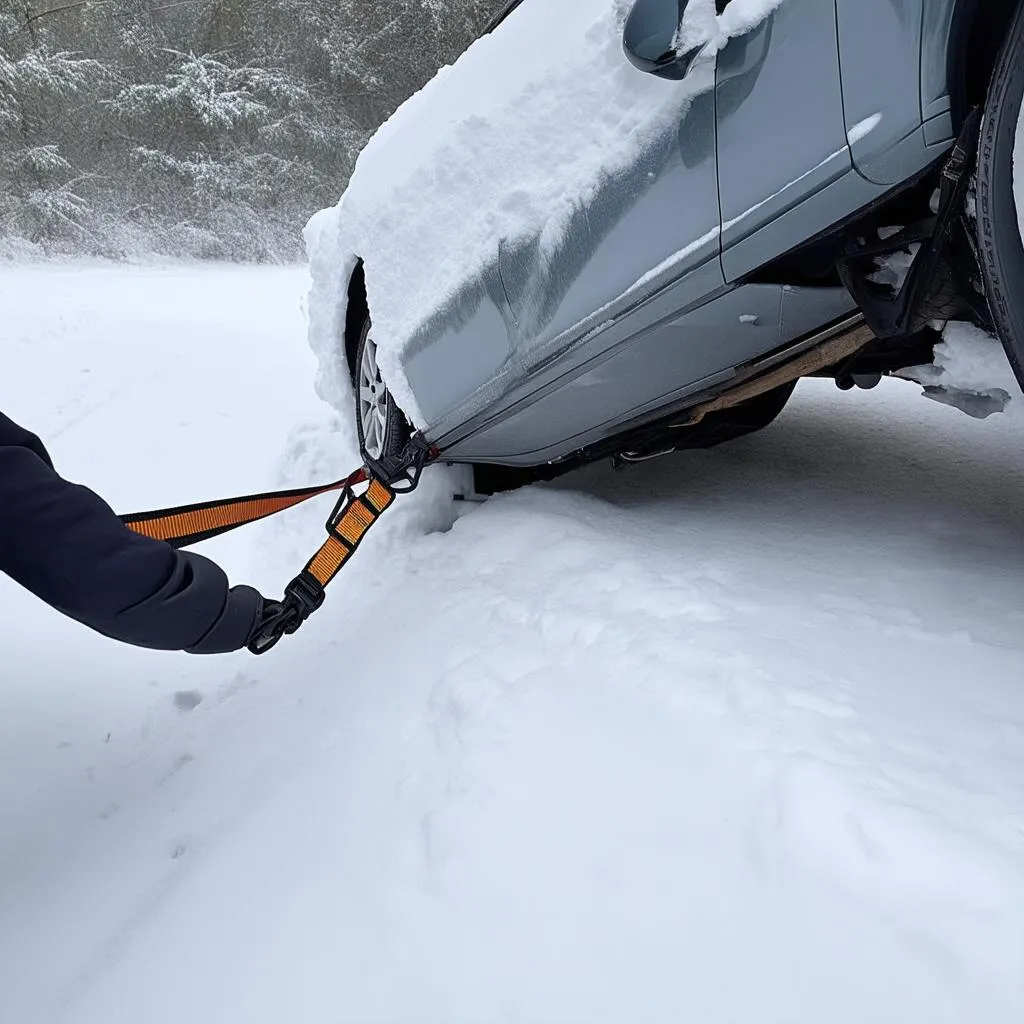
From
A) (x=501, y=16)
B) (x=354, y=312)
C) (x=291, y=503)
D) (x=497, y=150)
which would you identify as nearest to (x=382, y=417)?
(x=354, y=312)

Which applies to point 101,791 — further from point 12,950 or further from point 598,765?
point 598,765

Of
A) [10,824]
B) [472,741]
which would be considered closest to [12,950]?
[10,824]

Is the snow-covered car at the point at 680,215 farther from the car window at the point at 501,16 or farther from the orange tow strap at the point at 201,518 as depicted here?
the orange tow strap at the point at 201,518

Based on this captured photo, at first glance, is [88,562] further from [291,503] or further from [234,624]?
[291,503]

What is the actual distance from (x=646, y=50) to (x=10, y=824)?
201cm

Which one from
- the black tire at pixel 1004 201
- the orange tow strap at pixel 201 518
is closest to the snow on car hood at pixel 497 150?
the black tire at pixel 1004 201

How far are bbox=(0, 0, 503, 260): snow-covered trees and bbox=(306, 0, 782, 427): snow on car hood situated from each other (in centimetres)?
1216

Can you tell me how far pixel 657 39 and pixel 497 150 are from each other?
24.9 inches

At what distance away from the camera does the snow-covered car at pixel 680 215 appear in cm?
122

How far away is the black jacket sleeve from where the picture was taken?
138cm

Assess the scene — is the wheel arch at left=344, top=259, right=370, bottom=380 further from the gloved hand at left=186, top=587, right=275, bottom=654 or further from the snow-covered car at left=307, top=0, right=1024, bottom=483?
the gloved hand at left=186, top=587, right=275, bottom=654

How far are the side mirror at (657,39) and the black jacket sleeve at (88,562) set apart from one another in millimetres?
1284

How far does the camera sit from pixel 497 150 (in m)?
1.99

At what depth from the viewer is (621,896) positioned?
3.62ft
